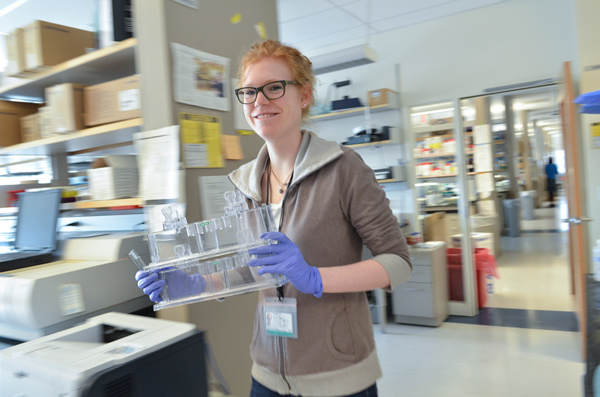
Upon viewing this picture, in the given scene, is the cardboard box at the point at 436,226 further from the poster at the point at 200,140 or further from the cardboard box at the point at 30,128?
the cardboard box at the point at 30,128

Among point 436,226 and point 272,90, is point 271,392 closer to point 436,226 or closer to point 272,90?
point 272,90

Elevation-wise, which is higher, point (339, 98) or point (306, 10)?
point (306, 10)

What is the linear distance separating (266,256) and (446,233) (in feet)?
13.3

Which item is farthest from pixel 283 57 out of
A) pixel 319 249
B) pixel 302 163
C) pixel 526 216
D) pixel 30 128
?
pixel 526 216

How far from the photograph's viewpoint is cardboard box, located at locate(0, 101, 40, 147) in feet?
8.77

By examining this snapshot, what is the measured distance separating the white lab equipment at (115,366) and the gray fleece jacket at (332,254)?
0.77ft

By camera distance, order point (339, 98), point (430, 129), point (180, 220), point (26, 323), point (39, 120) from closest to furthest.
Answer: point (180, 220) < point (26, 323) < point (39, 120) < point (430, 129) < point (339, 98)

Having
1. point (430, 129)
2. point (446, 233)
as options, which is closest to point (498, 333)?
point (446, 233)

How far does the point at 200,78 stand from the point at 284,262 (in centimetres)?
115

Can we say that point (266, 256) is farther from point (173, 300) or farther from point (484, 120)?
point (484, 120)

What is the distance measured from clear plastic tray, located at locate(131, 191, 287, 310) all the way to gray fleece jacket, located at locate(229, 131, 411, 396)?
4.4 inches

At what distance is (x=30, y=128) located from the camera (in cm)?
269

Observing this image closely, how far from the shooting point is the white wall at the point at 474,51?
3.97 m

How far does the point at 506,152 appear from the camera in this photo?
28.9ft
